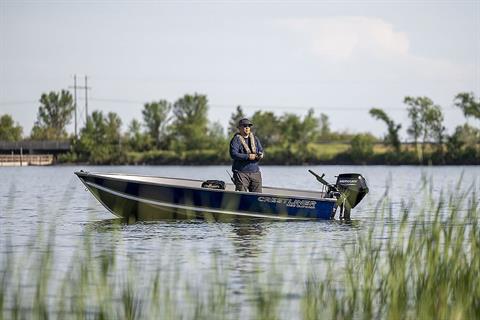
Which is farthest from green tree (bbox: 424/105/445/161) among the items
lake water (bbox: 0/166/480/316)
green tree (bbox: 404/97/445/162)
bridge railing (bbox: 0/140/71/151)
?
lake water (bbox: 0/166/480/316)

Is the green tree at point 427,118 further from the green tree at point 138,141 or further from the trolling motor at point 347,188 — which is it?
the trolling motor at point 347,188

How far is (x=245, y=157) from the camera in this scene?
71.8 ft

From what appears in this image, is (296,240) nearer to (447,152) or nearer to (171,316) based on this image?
(171,316)

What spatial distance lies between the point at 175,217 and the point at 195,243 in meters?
4.98

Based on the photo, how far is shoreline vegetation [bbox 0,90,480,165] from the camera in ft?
388

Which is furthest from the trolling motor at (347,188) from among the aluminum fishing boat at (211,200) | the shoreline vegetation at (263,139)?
the shoreline vegetation at (263,139)

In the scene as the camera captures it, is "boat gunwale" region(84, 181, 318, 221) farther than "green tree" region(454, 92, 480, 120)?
No

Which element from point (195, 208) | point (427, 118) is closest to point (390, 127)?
point (427, 118)

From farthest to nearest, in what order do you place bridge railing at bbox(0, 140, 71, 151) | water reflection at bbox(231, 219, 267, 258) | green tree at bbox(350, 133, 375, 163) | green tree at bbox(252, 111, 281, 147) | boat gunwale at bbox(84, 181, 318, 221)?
bridge railing at bbox(0, 140, 71, 151), green tree at bbox(252, 111, 281, 147), green tree at bbox(350, 133, 375, 163), boat gunwale at bbox(84, 181, 318, 221), water reflection at bbox(231, 219, 267, 258)

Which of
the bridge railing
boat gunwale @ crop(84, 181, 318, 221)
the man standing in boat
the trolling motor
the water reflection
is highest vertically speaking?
the bridge railing

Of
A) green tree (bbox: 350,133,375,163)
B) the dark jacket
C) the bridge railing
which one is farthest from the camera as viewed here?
the bridge railing

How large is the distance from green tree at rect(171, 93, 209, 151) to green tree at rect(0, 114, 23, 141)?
84.9ft

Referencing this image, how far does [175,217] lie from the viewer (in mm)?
23562

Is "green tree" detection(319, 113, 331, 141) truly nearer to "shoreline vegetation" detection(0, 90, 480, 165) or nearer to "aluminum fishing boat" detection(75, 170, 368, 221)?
"shoreline vegetation" detection(0, 90, 480, 165)
